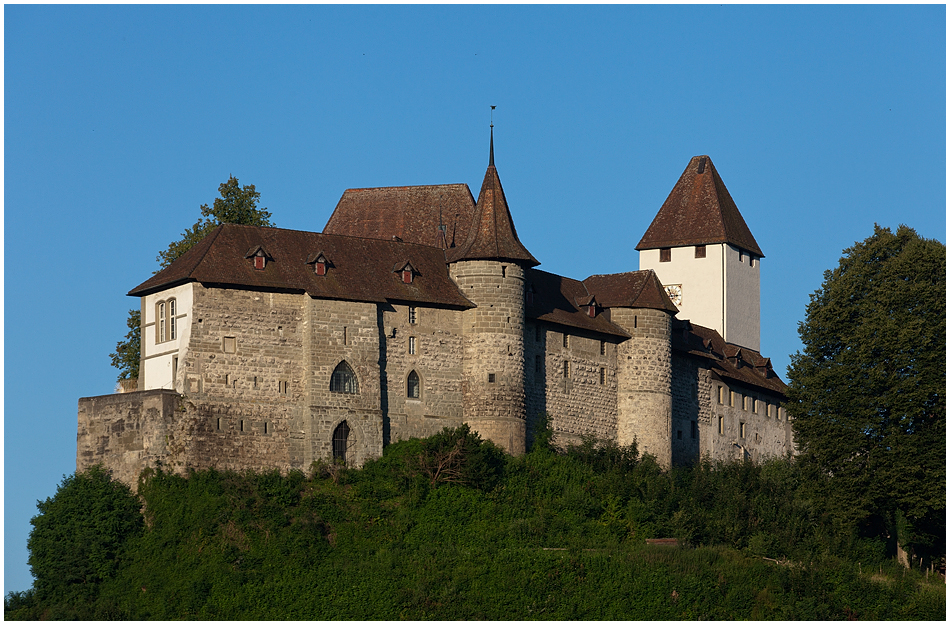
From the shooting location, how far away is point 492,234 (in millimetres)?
66562

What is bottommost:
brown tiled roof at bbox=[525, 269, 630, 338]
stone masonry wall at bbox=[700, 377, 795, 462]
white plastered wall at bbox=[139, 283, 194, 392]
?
stone masonry wall at bbox=[700, 377, 795, 462]

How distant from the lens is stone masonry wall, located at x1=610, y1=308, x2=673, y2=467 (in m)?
70.2

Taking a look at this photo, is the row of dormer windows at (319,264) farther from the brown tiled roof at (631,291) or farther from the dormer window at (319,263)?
the brown tiled roof at (631,291)

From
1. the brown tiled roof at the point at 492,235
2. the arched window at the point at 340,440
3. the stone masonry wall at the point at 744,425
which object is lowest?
the arched window at the point at 340,440

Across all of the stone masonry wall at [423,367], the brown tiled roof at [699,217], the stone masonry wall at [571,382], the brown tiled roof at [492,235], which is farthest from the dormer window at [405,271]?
the brown tiled roof at [699,217]

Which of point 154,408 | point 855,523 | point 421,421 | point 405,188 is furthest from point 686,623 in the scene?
point 405,188

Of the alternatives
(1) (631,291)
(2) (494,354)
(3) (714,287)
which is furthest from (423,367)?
(3) (714,287)

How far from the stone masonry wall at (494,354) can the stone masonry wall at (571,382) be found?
1.58 meters

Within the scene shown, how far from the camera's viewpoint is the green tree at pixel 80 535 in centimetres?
5719

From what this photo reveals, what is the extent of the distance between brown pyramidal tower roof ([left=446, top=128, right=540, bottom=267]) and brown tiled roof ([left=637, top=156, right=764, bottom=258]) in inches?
857

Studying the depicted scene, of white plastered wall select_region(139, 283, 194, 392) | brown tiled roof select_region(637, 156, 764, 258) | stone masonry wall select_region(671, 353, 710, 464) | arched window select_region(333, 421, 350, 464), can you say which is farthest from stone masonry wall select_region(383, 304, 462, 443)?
brown tiled roof select_region(637, 156, 764, 258)

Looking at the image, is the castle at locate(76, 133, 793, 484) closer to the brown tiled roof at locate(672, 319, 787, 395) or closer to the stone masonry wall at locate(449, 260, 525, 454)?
the stone masonry wall at locate(449, 260, 525, 454)

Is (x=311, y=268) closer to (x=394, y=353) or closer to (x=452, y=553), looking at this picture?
(x=394, y=353)

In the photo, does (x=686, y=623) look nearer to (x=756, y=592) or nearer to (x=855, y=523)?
(x=756, y=592)
